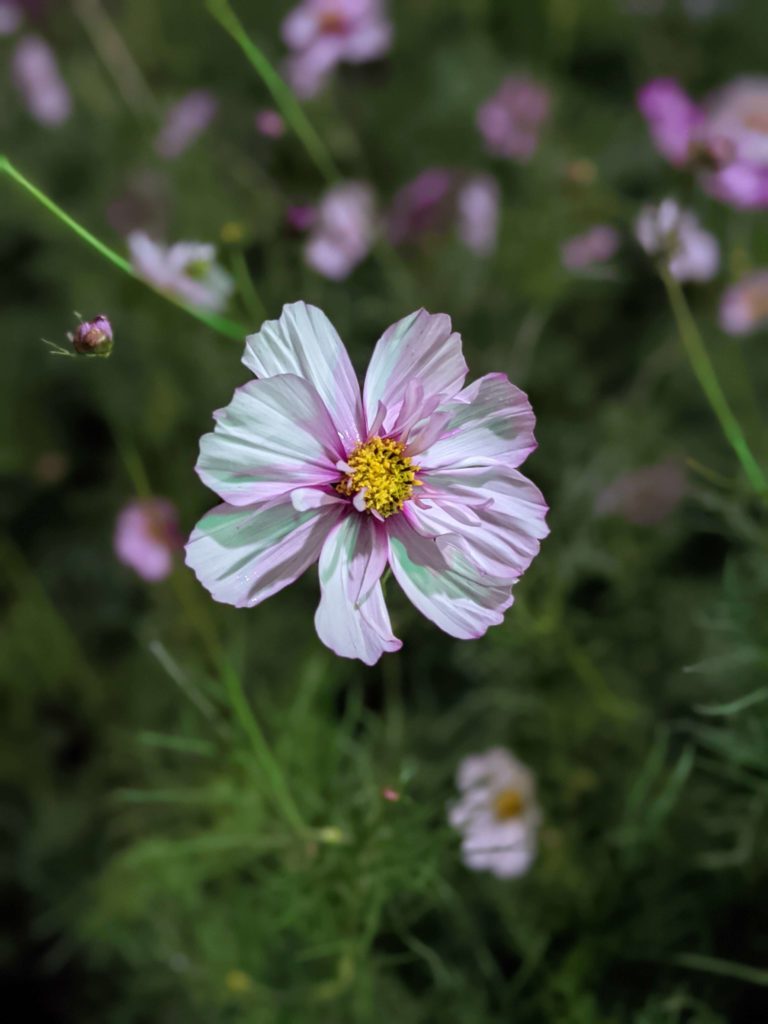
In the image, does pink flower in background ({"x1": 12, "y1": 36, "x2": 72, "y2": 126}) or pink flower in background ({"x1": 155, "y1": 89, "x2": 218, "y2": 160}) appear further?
pink flower in background ({"x1": 12, "y1": 36, "x2": 72, "y2": 126})

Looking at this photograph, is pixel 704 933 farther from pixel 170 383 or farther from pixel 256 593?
pixel 170 383

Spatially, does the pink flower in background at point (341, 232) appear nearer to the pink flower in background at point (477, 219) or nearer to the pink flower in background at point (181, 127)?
the pink flower in background at point (477, 219)

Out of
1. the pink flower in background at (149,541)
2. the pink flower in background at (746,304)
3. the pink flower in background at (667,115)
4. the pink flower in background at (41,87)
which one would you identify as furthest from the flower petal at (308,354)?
the pink flower in background at (41,87)

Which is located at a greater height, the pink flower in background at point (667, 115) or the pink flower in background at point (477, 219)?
the pink flower in background at point (477, 219)

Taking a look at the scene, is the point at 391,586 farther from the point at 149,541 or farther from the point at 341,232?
the point at 341,232

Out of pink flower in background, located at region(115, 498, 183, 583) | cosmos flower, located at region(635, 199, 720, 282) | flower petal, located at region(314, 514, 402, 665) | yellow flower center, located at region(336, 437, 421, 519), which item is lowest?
flower petal, located at region(314, 514, 402, 665)

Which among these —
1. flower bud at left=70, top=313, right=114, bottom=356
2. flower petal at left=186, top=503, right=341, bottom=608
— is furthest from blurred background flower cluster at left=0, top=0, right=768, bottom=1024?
flower petal at left=186, top=503, right=341, bottom=608

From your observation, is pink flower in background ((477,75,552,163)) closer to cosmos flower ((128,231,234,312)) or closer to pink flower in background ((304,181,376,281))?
pink flower in background ((304,181,376,281))
